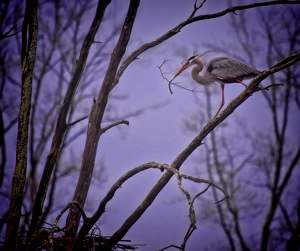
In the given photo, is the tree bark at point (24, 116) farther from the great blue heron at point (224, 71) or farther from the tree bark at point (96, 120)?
the great blue heron at point (224, 71)

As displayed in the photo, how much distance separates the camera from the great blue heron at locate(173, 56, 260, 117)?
7.60ft

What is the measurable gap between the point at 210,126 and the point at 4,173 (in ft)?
11.8

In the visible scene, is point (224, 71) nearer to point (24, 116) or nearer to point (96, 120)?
point (96, 120)

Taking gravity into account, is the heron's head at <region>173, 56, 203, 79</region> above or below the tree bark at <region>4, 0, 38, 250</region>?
above

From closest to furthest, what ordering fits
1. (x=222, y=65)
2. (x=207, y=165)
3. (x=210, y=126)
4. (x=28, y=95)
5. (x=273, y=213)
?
1. (x=210, y=126)
2. (x=28, y=95)
3. (x=222, y=65)
4. (x=273, y=213)
5. (x=207, y=165)

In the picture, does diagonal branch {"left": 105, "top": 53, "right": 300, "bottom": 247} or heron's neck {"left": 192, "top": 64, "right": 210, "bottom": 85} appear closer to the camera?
diagonal branch {"left": 105, "top": 53, "right": 300, "bottom": 247}

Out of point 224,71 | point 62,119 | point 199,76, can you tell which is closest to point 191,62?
point 199,76

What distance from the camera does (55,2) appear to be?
4070 mm

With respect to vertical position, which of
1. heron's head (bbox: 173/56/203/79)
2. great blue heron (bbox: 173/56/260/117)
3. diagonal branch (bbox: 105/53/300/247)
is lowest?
diagonal branch (bbox: 105/53/300/247)

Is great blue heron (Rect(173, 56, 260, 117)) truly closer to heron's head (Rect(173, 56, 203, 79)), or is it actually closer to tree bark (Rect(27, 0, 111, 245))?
heron's head (Rect(173, 56, 203, 79))

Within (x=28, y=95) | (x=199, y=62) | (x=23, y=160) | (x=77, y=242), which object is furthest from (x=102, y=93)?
(x=199, y=62)

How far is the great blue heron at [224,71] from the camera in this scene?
7.60 ft

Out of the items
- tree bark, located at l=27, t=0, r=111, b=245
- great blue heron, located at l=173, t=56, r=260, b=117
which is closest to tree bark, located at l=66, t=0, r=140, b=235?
tree bark, located at l=27, t=0, r=111, b=245

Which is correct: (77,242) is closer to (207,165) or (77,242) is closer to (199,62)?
(199,62)
